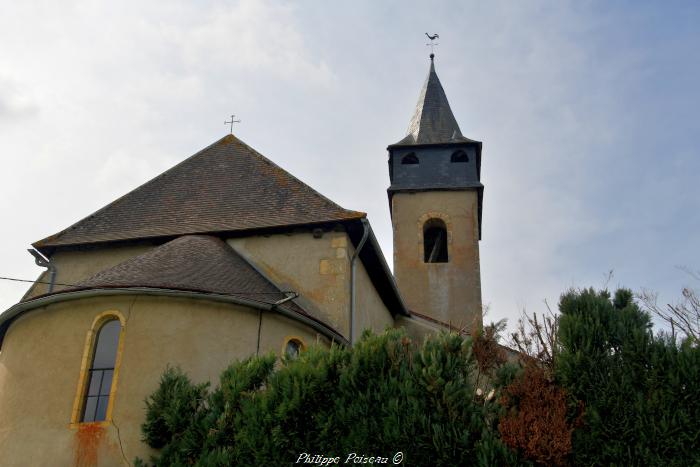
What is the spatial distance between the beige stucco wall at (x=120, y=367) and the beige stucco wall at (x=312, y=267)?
1.71 m

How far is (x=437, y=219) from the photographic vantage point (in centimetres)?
2420

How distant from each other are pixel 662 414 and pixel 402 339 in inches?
122

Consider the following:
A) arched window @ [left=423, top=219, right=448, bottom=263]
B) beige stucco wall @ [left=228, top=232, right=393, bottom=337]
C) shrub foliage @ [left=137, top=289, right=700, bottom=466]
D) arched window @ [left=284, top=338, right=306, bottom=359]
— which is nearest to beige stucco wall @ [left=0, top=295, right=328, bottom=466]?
arched window @ [left=284, top=338, right=306, bottom=359]

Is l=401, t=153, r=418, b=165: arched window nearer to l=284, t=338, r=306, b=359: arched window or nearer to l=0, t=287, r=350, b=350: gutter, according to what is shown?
l=0, t=287, r=350, b=350: gutter

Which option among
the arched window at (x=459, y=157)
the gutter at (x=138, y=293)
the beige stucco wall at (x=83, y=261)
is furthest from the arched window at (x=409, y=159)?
the gutter at (x=138, y=293)

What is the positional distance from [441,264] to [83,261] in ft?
39.8

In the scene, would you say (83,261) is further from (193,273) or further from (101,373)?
(101,373)

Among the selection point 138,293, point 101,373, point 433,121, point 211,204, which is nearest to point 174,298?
point 138,293

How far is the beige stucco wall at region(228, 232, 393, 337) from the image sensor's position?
42.1 ft

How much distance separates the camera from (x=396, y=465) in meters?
7.99

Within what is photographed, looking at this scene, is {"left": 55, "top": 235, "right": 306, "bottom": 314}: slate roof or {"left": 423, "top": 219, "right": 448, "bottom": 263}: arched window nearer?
{"left": 55, "top": 235, "right": 306, "bottom": 314}: slate roof

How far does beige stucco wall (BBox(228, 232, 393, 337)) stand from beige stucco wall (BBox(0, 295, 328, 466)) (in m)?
1.71

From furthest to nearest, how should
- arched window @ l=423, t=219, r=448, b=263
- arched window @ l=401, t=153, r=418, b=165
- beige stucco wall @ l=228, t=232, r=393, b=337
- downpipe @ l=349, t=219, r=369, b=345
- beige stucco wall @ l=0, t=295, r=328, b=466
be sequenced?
1. arched window @ l=401, t=153, r=418, b=165
2. arched window @ l=423, t=219, r=448, b=263
3. downpipe @ l=349, t=219, r=369, b=345
4. beige stucco wall @ l=228, t=232, r=393, b=337
5. beige stucco wall @ l=0, t=295, r=328, b=466

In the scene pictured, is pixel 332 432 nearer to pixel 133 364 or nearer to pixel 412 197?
pixel 133 364
